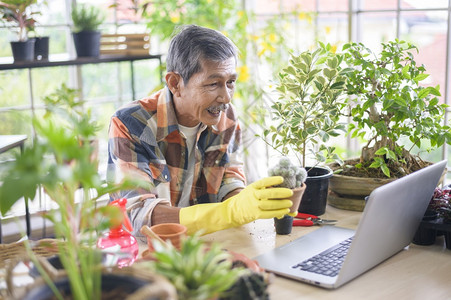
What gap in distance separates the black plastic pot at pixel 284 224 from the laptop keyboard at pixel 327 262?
18 centimetres

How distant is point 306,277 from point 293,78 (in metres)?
0.84

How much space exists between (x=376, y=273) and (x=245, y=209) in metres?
0.44

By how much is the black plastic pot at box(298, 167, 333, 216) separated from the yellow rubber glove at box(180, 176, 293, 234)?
278 mm

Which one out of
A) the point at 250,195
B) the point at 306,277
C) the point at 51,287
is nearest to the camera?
the point at 51,287

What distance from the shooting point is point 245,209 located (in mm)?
1759

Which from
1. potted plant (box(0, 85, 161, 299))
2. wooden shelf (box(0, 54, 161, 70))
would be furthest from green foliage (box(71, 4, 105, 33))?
potted plant (box(0, 85, 161, 299))

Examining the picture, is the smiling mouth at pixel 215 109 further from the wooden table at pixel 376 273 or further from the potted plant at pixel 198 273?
the potted plant at pixel 198 273

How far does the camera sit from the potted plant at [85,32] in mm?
3592

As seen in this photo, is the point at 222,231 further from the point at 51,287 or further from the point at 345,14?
the point at 345,14

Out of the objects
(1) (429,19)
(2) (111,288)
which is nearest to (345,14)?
(1) (429,19)

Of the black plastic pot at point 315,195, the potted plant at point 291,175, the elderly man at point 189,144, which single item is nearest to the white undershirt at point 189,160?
the elderly man at point 189,144

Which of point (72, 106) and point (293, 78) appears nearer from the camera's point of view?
point (293, 78)

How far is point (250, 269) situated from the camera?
48.8 inches

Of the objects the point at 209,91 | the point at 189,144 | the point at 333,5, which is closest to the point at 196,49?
the point at 209,91
